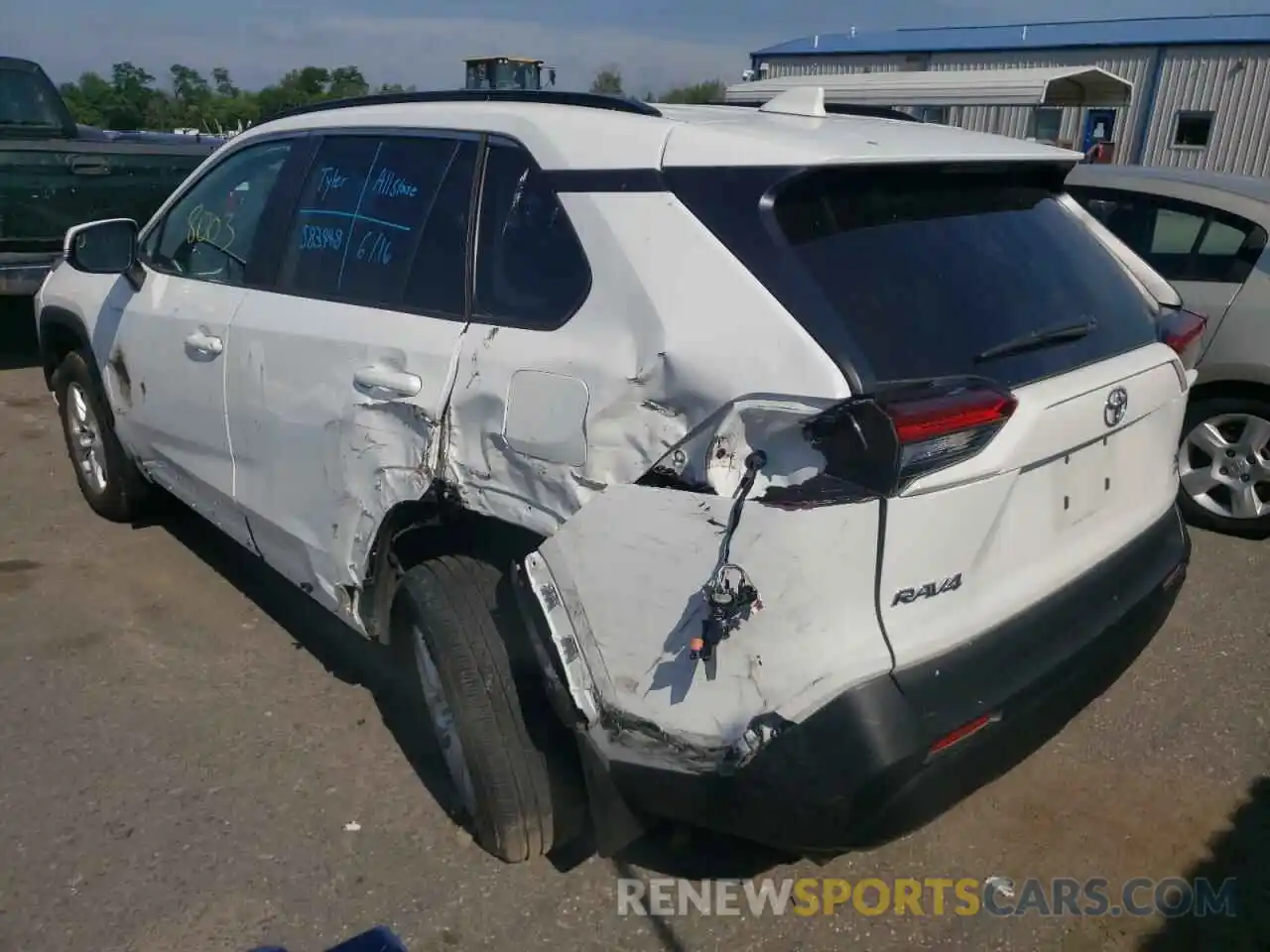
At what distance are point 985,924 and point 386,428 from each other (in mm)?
1994

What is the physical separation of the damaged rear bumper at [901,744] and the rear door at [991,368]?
0.07m

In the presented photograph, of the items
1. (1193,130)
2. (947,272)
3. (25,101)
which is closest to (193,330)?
(947,272)

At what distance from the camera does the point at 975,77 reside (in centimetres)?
1209

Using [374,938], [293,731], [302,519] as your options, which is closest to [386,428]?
[302,519]

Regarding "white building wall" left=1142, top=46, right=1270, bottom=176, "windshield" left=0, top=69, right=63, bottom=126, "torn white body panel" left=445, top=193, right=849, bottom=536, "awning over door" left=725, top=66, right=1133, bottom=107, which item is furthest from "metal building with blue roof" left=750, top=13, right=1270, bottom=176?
"torn white body panel" left=445, top=193, right=849, bottom=536

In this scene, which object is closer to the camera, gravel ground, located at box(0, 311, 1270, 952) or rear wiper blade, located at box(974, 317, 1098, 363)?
rear wiper blade, located at box(974, 317, 1098, 363)

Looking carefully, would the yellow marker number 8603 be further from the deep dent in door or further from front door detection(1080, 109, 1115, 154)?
front door detection(1080, 109, 1115, 154)

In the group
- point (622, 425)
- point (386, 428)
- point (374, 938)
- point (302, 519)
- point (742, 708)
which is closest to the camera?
point (374, 938)

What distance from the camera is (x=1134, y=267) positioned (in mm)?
3227

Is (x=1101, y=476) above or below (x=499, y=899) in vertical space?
above

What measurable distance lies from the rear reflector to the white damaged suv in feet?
0.05

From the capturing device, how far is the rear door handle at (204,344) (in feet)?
12.1

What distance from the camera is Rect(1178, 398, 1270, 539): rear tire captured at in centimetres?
516

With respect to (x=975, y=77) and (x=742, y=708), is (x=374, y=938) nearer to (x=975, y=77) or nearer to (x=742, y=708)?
(x=742, y=708)
